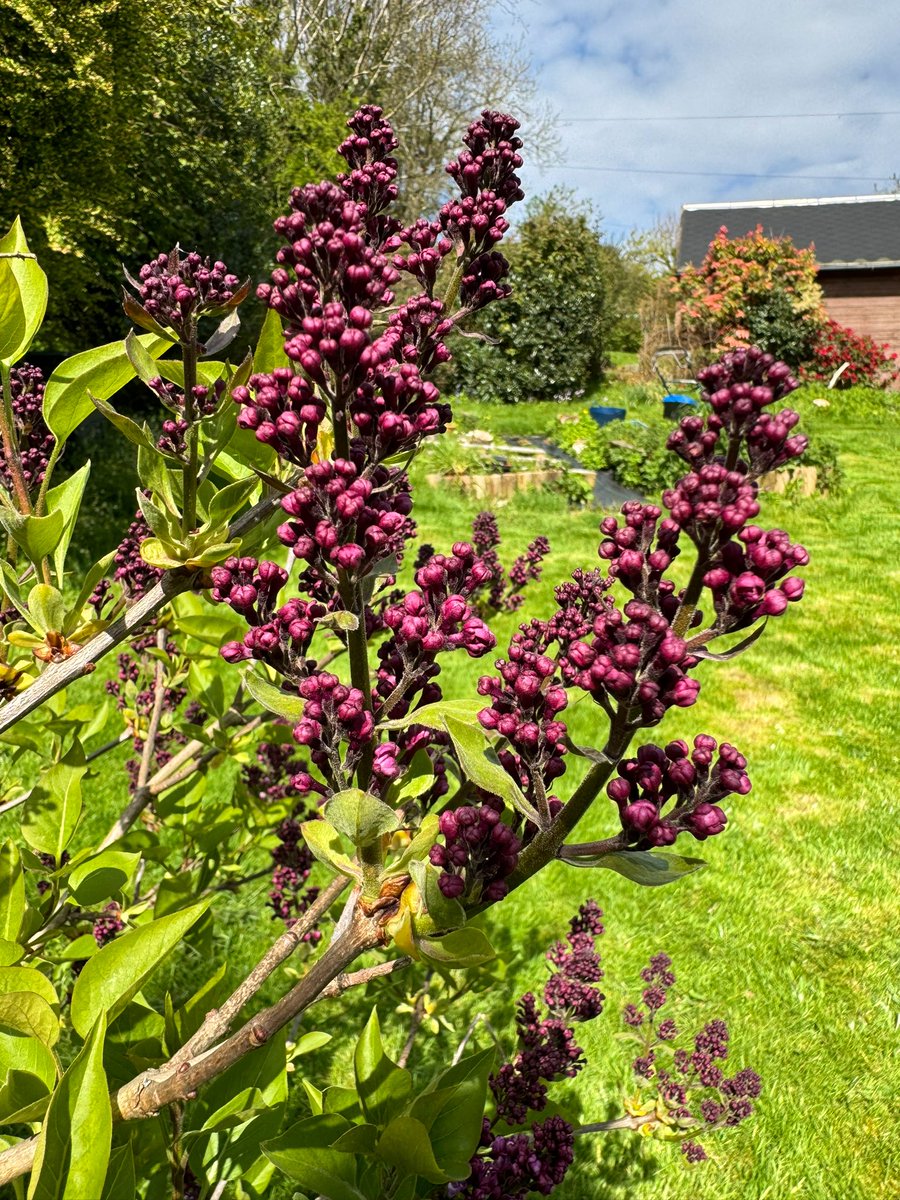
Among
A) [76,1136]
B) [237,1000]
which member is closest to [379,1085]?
[237,1000]

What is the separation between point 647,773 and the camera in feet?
2.82

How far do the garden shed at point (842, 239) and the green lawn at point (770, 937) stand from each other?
22205 millimetres

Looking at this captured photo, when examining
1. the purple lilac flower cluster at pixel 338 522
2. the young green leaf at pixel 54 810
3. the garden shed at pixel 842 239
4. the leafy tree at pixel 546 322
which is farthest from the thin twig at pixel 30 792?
the garden shed at pixel 842 239

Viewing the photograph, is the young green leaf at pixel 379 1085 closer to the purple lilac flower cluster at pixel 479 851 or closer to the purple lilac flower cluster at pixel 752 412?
the purple lilac flower cluster at pixel 479 851

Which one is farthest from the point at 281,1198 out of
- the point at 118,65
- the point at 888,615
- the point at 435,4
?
the point at 435,4

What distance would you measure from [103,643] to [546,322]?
25.4 metres

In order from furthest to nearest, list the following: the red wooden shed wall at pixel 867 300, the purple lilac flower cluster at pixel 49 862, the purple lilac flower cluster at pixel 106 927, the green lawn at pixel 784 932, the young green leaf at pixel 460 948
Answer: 1. the red wooden shed wall at pixel 867 300
2. the green lawn at pixel 784 932
3. the purple lilac flower cluster at pixel 106 927
4. the purple lilac flower cluster at pixel 49 862
5. the young green leaf at pixel 460 948

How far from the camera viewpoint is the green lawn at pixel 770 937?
322 centimetres

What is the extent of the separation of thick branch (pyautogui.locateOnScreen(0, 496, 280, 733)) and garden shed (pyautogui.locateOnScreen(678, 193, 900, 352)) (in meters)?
28.4

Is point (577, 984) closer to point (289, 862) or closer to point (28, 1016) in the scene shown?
point (289, 862)

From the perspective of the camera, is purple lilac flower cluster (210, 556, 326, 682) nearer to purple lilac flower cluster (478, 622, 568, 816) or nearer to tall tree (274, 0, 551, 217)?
purple lilac flower cluster (478, 622, 568, 816)

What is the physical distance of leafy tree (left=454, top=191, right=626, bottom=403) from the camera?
2392 centimetres

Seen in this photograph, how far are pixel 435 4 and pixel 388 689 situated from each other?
3731 cm

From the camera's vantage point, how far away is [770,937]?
452 centimetres
